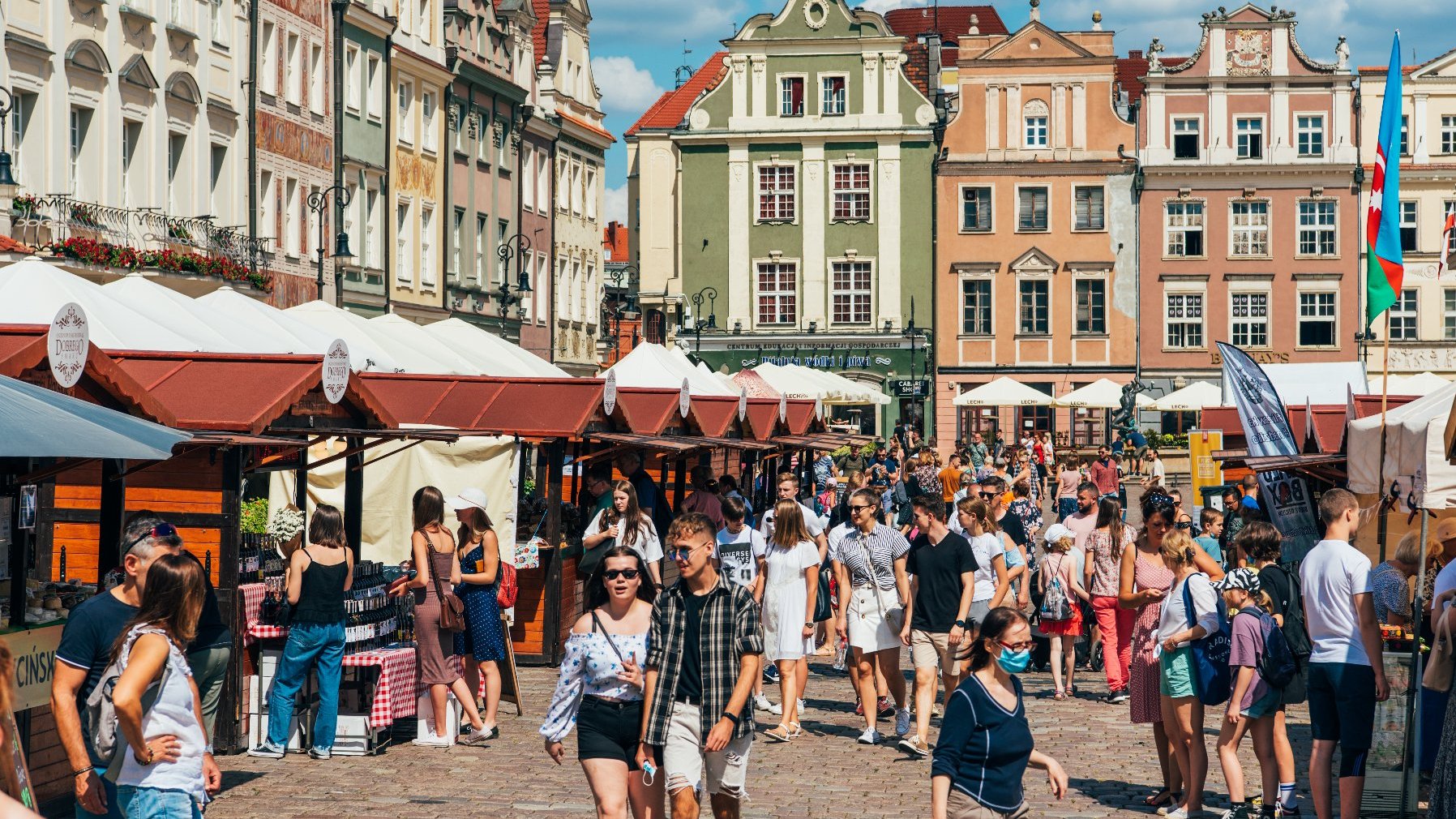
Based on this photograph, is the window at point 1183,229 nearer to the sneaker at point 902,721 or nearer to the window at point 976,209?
the window at point 976,209

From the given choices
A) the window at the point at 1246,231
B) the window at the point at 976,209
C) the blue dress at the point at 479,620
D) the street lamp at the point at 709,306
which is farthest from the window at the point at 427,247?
the blue dress at the point at 479,620

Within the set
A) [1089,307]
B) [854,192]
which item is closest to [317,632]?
[854,192]

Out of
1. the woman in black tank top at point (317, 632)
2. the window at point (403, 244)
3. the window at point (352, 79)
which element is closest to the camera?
the woman in black tank top at point (317, 632)

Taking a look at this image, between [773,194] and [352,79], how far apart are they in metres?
22.5

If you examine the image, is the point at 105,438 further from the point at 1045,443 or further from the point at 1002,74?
the point at 1002,74

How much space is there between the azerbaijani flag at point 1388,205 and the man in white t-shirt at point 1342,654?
525cm

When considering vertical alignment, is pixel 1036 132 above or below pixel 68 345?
above

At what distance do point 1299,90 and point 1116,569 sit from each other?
4483 cm

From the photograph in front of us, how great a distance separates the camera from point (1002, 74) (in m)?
56.9

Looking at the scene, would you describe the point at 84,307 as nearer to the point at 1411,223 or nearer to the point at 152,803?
the point at 152,803

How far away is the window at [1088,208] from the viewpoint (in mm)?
57312

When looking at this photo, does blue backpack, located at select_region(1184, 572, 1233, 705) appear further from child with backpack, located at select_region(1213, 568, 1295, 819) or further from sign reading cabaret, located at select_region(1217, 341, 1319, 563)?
sign reading cabaret, located at select_region(1217, 341, 1319, 563)

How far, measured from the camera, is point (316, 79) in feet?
119

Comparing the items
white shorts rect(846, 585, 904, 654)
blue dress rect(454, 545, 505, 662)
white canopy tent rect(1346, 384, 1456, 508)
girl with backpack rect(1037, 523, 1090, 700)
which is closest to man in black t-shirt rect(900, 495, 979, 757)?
white shorts rect(846, 585, 904, 654)
